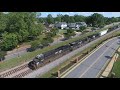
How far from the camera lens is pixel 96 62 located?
23.7 ft

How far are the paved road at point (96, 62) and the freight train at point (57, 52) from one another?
59cm

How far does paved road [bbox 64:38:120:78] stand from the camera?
21.2ft

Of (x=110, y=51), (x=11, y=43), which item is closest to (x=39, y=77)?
(x=11, y=43)

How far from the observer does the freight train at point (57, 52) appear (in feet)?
23.2

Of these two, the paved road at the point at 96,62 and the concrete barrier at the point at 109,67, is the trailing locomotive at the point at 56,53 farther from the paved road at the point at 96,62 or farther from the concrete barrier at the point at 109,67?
A: the concrete barrier at the point at 109,67

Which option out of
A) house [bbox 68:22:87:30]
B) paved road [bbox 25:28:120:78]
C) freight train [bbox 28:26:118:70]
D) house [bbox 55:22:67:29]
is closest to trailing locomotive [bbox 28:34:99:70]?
freight train [bbox 28:26:118:70]

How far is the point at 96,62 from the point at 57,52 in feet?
5.20

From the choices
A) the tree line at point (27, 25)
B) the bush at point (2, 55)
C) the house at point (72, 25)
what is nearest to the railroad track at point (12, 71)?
the bush at point (2, 55)

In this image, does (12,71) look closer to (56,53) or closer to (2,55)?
(2,55)

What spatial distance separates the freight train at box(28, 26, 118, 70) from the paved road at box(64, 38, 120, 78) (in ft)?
1.94

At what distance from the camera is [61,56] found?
27.3 ft
